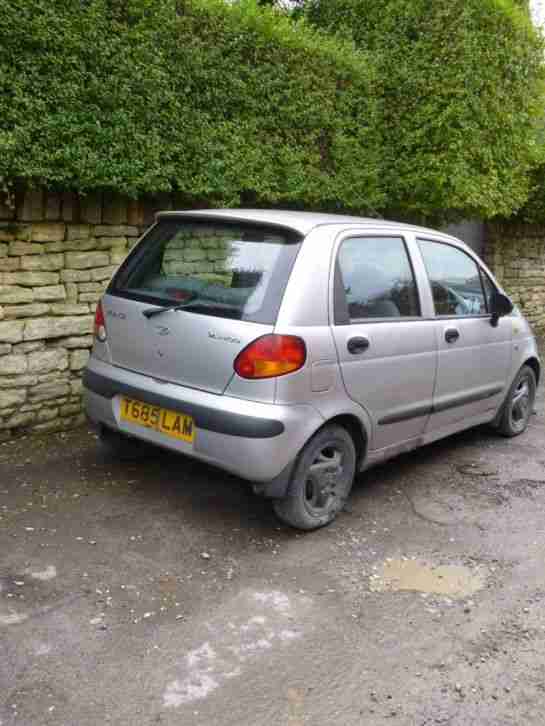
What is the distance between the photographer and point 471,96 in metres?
7.42

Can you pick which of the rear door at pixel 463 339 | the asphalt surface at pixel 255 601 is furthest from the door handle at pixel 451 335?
the asphalt surface at pixel 255 601

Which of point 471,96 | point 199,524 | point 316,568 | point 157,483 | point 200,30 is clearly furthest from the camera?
point 471,96

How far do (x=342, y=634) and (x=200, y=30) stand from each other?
15.0 ft

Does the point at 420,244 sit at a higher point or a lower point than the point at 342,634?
higher

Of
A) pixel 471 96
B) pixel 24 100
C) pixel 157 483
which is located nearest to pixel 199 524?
pixel 157 483

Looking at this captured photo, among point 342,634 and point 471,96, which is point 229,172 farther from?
point 342,634

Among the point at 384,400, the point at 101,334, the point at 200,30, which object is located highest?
the point at 200,30

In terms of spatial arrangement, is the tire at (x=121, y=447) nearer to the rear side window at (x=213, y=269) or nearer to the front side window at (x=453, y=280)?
the rear side window at (x=213, y=269)

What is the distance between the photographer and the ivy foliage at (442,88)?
7414mm

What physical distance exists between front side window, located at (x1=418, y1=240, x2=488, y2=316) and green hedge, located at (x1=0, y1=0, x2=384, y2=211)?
6.20ft

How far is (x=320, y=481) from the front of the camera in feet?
12.7

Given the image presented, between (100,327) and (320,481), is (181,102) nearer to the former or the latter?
(100,327)

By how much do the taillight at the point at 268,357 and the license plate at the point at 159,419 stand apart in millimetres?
430

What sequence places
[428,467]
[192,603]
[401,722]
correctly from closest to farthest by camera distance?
1. [401,722]
2. [192,603]
3. [428,467]
